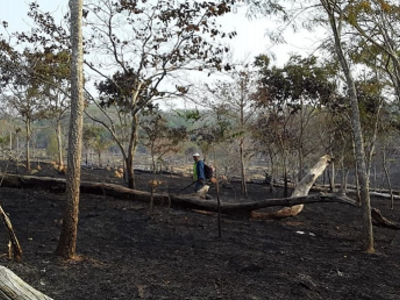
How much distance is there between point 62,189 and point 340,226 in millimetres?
8154

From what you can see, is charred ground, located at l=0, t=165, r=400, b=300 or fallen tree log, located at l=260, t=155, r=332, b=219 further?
fallen tree log, located at l=260, t=155, r=332, b=219

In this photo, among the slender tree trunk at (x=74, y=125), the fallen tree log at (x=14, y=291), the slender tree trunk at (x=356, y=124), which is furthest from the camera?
the slender tree trunk at (x=356, y=124)

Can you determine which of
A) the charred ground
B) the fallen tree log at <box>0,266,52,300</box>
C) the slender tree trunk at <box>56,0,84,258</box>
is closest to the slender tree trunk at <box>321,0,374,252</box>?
the charred ground

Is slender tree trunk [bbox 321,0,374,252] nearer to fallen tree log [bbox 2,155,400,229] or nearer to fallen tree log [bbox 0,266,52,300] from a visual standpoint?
fallen tree log [bbox 2,155,400,229]

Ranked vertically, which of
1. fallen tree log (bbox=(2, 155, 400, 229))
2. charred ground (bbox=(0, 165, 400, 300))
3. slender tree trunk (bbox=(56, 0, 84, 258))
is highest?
slender tree trunk (bbox=(56, 0, 84, 258))

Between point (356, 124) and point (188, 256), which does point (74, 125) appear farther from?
point (356, 124)

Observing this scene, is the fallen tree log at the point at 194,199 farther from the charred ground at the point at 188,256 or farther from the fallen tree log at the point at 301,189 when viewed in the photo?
the charred ground at the point at 188,256

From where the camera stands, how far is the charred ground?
475cm

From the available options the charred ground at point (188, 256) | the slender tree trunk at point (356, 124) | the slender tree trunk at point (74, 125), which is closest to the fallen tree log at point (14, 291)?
the charred ground at point (188, 256)

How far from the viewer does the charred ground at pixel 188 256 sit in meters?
4.75

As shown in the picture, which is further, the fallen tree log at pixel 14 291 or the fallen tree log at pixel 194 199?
the fallen tree log at pixel 194 199

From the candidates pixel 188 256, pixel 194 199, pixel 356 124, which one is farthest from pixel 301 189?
pixel 188 256

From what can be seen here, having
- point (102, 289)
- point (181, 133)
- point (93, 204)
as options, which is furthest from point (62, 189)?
point (102, 289)

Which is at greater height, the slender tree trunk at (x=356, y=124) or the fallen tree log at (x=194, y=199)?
the slender tree trunk at (x=356, y=124)
